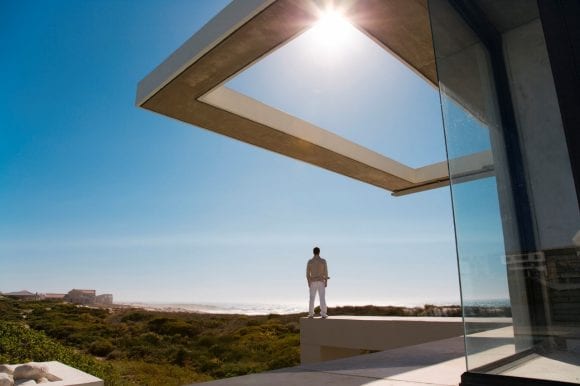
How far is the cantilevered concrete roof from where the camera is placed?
4043 mm

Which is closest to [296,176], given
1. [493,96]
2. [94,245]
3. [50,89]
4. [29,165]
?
[493,96]

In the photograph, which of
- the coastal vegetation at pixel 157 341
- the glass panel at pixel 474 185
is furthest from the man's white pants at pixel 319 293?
the coastal vegetation at pixel 157 341

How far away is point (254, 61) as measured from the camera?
488 cm

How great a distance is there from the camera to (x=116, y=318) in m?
24.1

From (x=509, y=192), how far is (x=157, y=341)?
81.7 feet

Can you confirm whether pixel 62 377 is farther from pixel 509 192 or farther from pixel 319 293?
pixel 319 293

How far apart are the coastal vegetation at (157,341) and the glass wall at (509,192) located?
1869 centimetres

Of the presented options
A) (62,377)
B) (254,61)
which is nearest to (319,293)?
(254,61)

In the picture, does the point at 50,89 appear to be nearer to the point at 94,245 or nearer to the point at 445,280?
the point at 94,245

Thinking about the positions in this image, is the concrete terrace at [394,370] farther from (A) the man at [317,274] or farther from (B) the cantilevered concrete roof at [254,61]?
(A) the man at [317,274]

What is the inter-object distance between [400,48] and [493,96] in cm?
274

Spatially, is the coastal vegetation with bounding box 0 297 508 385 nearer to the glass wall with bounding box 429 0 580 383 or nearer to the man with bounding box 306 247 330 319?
the man with bounding box 306 247 330 319

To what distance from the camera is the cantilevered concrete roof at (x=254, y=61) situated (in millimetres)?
4043

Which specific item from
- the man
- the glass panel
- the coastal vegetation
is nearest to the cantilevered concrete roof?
the glass panel
